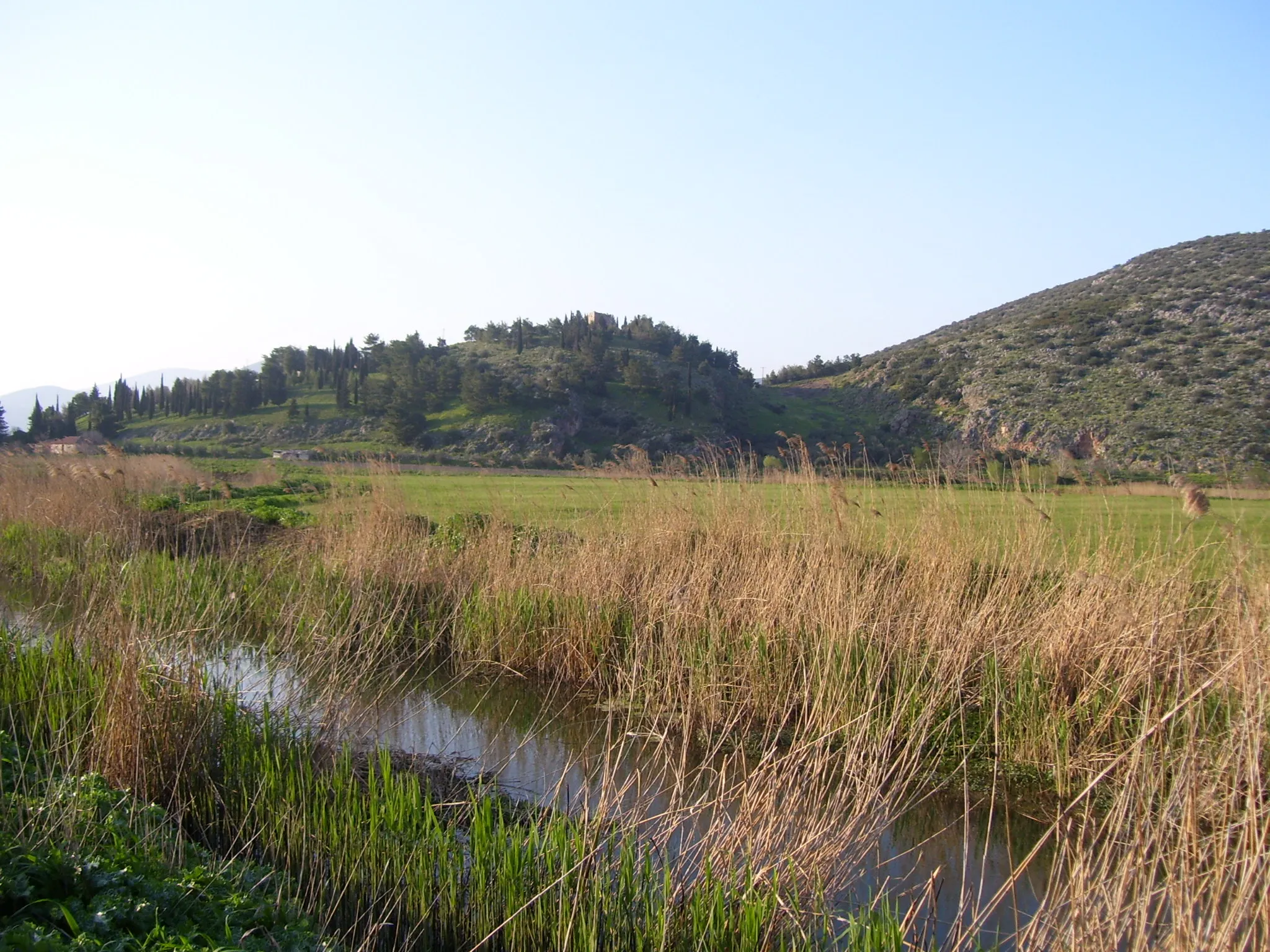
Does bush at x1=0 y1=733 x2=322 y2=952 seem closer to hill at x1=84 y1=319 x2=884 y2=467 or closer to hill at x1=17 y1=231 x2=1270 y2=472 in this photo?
hill at x1=17 y1=231 x2=1270 y2=472

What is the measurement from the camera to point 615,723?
732cm

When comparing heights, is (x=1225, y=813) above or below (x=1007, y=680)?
above

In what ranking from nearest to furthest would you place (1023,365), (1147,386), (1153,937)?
1. (1153,937)
2. (1147,386)
3. (1023,365)

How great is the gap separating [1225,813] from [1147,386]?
5090 centimetres

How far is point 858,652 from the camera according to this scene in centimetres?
653

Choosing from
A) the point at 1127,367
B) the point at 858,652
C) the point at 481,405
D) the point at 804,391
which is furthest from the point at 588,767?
the point at 804,391

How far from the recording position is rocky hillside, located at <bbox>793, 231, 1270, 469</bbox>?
131 feet

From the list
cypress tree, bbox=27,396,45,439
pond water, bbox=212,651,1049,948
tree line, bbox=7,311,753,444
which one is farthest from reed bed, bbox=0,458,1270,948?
tree line, bbox=7,311,753,444

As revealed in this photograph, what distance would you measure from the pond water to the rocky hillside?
27.1 meters

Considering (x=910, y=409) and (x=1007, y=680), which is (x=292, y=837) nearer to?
(x=1007, y=680)

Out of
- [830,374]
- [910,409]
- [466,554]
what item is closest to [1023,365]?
[910,409]

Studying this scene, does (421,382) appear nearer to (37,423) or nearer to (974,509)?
(37,423)

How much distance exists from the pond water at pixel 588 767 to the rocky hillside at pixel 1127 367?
27.1m

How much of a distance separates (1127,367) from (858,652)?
173ft
